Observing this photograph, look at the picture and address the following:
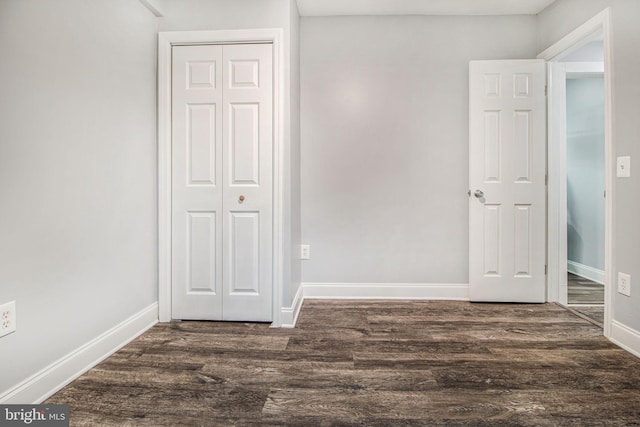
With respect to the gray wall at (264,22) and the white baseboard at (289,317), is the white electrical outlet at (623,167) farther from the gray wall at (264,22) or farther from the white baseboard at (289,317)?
the white baseboard at (289,317)

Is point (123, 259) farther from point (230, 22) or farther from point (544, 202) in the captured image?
point (544, 202)

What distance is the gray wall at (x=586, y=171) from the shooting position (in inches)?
143

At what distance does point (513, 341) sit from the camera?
2.07m

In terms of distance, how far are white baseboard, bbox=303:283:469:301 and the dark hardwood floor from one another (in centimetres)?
49

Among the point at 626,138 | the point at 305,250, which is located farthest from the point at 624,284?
the point at 305,250

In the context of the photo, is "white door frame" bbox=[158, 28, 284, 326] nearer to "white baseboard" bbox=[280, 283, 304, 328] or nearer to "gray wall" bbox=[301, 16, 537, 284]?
"white baseboard" bbox=[280, 283, 304, 328]

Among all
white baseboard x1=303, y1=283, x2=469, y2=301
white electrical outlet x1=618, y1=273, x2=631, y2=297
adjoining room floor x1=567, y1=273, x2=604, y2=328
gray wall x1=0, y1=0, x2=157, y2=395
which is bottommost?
adjoining room floor x1=567, y1=273, x2=604, y2=328

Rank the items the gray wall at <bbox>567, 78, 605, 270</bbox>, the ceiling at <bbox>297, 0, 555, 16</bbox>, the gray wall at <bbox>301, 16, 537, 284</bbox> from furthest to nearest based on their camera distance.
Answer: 1. the gray wall at <bbox>567, 78, 605, 270</bbox>
2. the gray wall at <bbox>301, 16, 537, 284</bbox>
3. the ceiling at <bbox>297, 0, 555, 16</bbox>

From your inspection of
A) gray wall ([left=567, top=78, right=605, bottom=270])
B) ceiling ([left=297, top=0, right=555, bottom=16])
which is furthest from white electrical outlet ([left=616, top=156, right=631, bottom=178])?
gray wall ([left=567, top=78, right=605, bottom=270])

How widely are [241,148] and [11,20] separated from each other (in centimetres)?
127

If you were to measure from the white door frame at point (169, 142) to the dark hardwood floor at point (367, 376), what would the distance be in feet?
1.03

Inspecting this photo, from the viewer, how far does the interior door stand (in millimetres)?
2766

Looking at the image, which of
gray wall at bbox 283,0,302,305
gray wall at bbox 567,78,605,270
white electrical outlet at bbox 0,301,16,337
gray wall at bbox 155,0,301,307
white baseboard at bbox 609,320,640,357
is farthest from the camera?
gray wall at bbox 567,78,605,270

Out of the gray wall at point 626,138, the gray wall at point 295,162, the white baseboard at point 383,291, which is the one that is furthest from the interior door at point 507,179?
the gray wall at point 295,162
